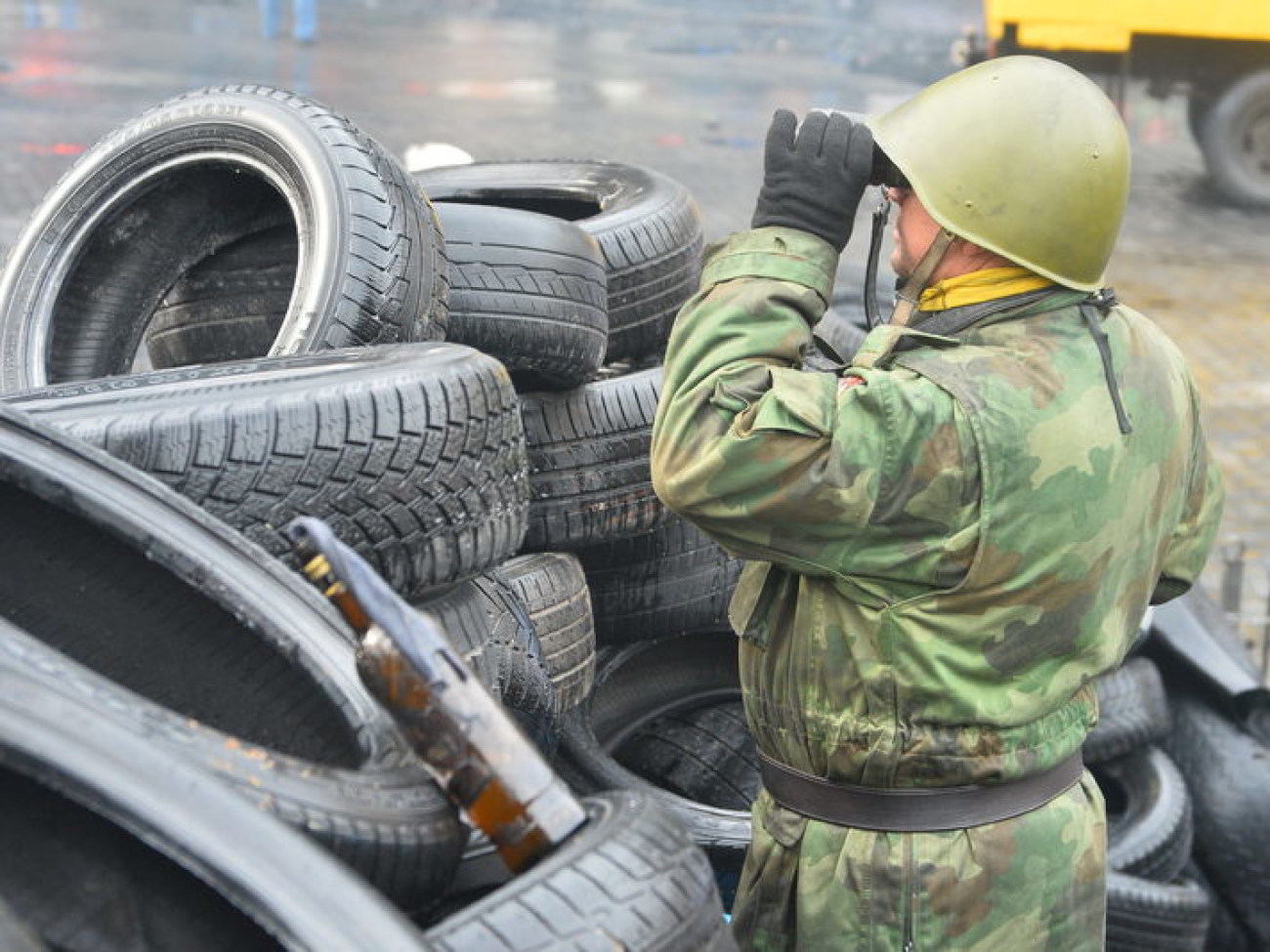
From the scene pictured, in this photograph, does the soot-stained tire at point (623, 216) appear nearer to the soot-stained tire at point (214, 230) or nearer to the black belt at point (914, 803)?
the soot-stained tire at point (214, 230)

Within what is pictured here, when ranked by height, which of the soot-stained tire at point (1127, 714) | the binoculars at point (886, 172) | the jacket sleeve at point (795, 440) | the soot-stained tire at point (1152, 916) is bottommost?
the soot-stained tire at point (1152, 916)

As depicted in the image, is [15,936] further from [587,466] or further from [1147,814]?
[1147,814]

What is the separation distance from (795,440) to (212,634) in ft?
2.80

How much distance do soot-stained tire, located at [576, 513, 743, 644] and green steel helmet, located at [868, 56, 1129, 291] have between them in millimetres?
1640

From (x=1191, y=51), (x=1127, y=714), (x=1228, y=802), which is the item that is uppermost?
(x=1191, y=51)

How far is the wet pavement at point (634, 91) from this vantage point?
10.6 m

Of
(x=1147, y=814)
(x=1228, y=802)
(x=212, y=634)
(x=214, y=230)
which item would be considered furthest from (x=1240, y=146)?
(x=212, y=634)

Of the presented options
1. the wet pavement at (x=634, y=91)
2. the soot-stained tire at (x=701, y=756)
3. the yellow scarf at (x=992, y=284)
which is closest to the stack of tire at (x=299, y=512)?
the soot-stained tire at (x=701, y=756)

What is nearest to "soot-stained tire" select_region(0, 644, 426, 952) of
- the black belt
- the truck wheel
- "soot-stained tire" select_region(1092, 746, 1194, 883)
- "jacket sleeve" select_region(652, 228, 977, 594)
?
"jacket sleeve" select_region(652, 228, 977, 594)

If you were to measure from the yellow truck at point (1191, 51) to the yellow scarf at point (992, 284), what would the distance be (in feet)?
35.8

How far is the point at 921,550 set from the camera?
2.41m

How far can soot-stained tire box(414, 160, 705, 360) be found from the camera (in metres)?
4.23

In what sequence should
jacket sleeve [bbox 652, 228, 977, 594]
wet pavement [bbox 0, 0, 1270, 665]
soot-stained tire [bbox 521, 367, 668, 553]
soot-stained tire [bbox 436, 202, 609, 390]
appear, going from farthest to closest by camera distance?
wet pavement [bbox 0, 0, 1270, 665] → soot-stained tire [bbox 521, 367, 668, 553] → soot-stained tire [bbox 436, 202, 609, 390] → jacket sleeve [bbox 652, 228, 977, 594]

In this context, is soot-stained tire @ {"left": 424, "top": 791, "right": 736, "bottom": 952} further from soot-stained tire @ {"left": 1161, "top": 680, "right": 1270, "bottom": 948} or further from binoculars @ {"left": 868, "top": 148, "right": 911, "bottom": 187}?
soot-stained tire @ {"left": 1161, "top": 680, "right": 1270, "bottom": 948}
